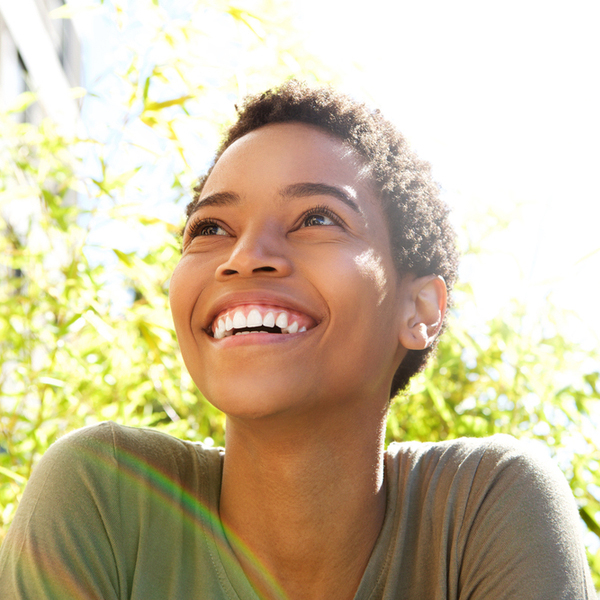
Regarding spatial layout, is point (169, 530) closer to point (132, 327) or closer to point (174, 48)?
point (132, 327)

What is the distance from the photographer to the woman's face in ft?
3.38

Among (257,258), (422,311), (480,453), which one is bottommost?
(480,453)

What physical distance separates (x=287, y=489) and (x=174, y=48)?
1166 mm

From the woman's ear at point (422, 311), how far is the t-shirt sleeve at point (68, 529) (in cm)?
60

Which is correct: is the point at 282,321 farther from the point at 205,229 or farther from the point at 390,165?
the point at 390,165

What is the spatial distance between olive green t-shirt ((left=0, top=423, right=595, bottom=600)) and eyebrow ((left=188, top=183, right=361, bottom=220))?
47 cm

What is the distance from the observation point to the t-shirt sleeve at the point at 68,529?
959 mm

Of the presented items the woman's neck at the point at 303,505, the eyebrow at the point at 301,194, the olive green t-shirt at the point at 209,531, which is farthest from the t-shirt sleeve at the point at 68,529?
the eyebrow at the point at 301,194

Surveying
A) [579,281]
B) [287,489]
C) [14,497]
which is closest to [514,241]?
[579,281]

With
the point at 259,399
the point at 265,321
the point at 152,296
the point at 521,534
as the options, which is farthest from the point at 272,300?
the point at 152,296

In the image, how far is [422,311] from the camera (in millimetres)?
1276

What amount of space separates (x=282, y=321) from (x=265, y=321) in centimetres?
3

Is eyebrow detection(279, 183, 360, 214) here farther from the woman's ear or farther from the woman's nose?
the woman's ear

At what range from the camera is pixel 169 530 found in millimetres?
1116
